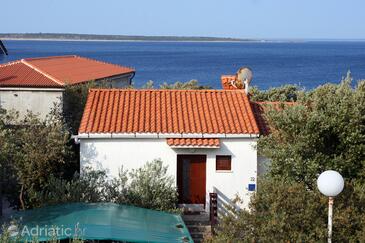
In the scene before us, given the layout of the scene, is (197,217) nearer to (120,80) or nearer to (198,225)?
(198,225)

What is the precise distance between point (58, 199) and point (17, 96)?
39.6 ft

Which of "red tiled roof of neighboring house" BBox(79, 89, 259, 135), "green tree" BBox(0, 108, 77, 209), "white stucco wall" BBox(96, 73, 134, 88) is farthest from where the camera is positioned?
"white stucco wall" BBox(96, 73, 134, 88)

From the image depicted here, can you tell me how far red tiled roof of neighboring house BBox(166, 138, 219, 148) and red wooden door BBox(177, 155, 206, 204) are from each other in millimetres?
615

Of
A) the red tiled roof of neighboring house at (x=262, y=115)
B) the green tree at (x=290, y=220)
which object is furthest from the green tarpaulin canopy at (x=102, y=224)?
the red tiled roof of neighboring house at (x=262, y=115)

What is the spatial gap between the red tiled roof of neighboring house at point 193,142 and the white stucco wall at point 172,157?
12.8 inches

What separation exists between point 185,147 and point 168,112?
189 centimetres

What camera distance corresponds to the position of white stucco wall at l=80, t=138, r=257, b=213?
59.6 ft

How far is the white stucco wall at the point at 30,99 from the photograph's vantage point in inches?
1043

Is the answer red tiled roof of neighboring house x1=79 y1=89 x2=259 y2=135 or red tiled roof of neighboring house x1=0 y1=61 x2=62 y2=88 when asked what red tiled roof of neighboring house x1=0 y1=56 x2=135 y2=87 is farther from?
red tiled roof of neighboring house x1=79 y1=89 x2=259 y2=135

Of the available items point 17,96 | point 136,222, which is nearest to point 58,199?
point 136,222

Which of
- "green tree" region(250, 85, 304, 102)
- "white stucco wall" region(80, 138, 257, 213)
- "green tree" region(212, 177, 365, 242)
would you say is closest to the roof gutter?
"white stucco wall" region(80, 138, 257, 213)

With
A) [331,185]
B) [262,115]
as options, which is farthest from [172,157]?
[331,185]

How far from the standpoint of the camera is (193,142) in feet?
59.2

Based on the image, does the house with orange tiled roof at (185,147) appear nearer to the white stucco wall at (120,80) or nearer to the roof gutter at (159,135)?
the roof gutter at (159,135)
